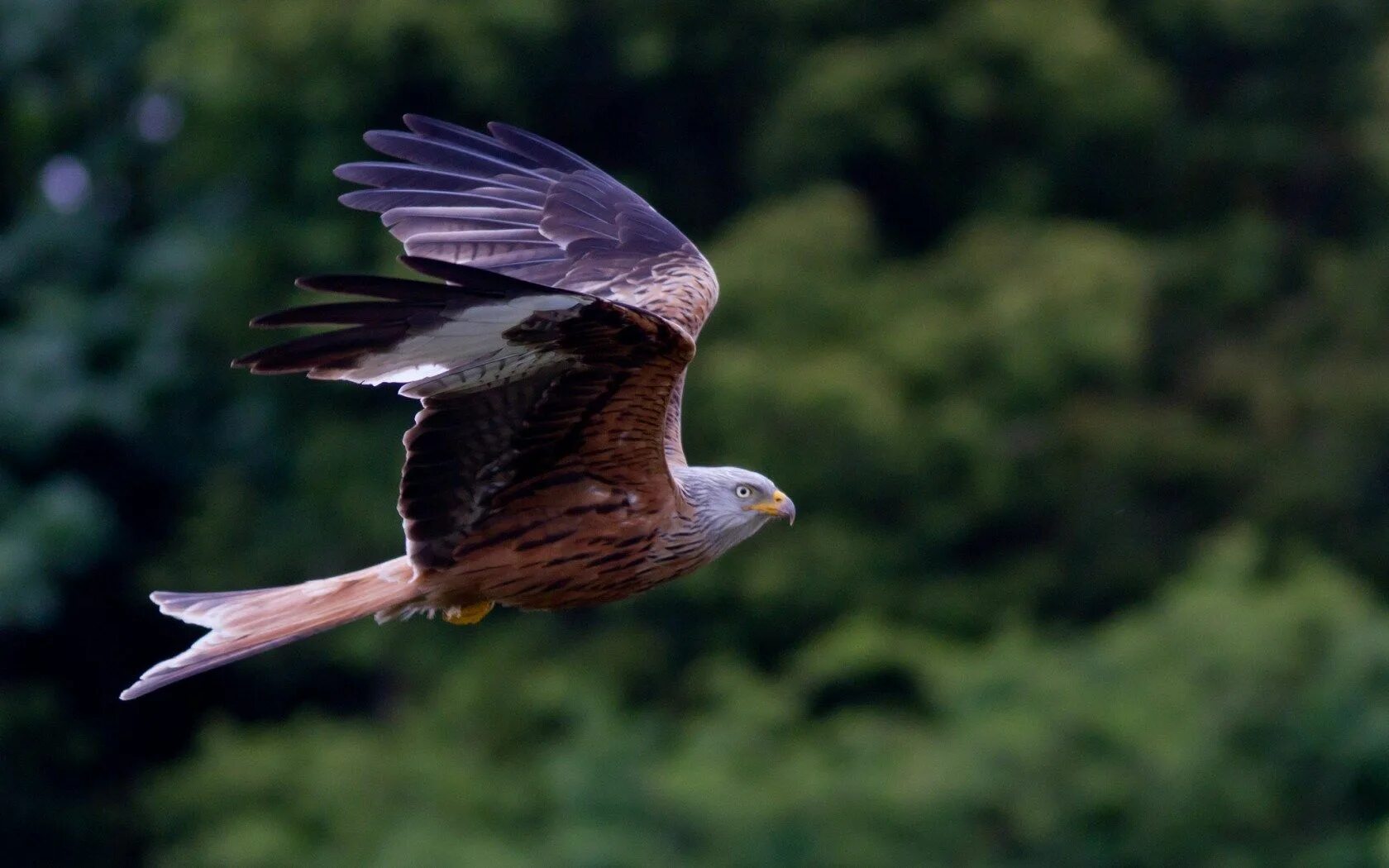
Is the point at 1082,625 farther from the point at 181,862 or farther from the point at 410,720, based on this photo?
the point at 181,862

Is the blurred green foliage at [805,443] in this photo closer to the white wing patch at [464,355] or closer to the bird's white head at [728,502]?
the bird's white head at [728,502]

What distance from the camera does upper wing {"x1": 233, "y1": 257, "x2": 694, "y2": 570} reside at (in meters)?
4.73

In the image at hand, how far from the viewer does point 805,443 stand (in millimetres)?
13836

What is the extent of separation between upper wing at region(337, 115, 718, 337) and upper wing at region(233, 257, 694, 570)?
915 mm

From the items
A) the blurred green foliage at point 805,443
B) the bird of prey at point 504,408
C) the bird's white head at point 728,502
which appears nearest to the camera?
the bird of prey at point 504,408

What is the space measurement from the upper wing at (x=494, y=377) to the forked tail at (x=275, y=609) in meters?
0.16

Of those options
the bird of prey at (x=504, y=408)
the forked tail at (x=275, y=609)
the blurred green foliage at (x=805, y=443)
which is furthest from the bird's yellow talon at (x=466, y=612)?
the blurred green foliage at (x=805, y=443)

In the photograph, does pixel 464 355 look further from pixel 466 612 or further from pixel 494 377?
pixel 466 612

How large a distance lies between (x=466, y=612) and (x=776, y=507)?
0.99m

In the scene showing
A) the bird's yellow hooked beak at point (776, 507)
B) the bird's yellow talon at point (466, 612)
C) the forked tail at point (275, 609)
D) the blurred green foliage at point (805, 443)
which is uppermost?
the bird's yellow hooked beak at point (776, 507)

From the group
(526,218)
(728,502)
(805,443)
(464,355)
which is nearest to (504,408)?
(464,355)

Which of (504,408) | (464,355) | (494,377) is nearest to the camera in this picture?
(464,355)

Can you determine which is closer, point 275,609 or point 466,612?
point 275,609

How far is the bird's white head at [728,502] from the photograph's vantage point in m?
5.88
